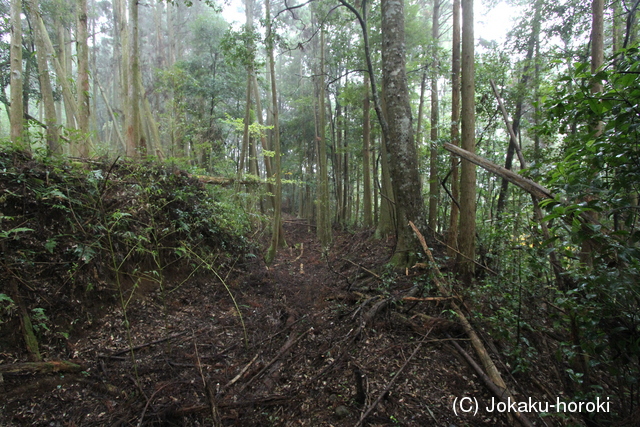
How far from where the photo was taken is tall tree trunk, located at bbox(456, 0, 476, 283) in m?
4.09

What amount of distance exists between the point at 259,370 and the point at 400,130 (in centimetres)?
365

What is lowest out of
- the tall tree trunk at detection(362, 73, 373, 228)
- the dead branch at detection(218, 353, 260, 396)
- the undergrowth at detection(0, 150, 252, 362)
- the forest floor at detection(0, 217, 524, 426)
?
the dead branch at detection(218, 353, 260, 396)

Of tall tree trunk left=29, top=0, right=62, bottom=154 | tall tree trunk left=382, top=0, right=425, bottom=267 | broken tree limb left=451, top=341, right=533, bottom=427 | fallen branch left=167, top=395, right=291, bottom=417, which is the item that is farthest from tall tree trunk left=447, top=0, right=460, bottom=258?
tall tree trunk left=29, top=0, right=62, bottom=154

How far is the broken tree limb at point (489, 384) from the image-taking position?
2049 mm

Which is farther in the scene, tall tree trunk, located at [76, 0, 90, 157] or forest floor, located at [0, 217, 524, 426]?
tall tree trunk, located at [76, 0, 90, 157]

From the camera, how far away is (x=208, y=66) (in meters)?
12.8

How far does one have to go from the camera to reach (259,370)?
3.05 meters

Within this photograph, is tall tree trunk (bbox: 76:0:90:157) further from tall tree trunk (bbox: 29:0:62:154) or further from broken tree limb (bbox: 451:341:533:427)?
broken tree limb (bbox: 451:341:533:427)

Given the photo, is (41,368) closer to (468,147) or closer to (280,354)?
(280,354)

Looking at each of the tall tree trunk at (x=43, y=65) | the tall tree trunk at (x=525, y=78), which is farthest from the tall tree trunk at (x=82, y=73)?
the tall tree trunk at (x=525, y=78)

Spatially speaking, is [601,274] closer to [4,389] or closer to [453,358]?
[453,358]

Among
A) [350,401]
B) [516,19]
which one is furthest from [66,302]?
[516,19]

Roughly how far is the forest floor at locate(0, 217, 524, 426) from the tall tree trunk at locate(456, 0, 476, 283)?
846 millimetres

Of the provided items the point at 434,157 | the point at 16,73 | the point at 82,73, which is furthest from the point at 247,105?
the point at 434,157
